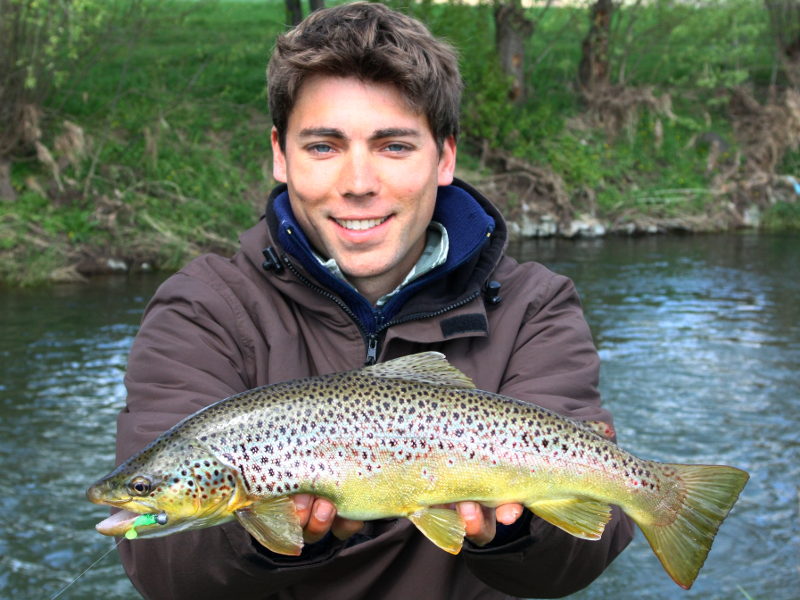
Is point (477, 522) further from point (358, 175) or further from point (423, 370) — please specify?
point (358, 175)

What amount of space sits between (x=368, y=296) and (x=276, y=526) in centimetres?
109

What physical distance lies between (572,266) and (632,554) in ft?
34.6

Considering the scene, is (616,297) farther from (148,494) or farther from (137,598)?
(148,494)

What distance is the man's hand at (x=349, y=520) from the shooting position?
9.00 ft

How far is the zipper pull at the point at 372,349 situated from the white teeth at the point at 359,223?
375mm

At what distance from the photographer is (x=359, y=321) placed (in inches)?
132

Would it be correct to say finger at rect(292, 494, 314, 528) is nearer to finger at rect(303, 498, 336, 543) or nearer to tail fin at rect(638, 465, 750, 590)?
finger at rect(303, 498, 336, 543)

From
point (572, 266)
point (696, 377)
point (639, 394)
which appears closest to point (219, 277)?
point (639, 394)

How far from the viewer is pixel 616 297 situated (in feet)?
48.8

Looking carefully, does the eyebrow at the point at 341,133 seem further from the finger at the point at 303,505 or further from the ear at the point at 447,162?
the finger at the point at 303,505

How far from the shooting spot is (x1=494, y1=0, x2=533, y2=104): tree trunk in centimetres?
2517

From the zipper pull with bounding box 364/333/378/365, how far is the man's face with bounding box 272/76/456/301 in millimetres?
226

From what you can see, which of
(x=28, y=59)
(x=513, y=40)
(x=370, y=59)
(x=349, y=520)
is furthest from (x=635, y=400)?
(x=513, y=40)

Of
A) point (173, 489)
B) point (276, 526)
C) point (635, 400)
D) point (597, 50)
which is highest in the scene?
point (597, 50)
